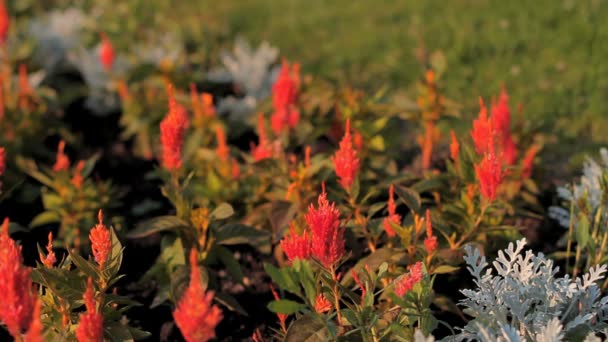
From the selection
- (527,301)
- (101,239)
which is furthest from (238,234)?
(527,301)

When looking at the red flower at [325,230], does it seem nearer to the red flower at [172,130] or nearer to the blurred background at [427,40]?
the red flower at [172,130]

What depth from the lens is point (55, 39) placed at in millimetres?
6289

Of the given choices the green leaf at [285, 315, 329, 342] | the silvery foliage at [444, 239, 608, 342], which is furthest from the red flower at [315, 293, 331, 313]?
the silvery foliage at [444, 239, 608, 342]

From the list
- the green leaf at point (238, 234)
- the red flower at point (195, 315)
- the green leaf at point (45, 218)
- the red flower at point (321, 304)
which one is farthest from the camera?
the green leaf at point (45, 218)

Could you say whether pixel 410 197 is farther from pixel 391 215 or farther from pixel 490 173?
pixel 490 173

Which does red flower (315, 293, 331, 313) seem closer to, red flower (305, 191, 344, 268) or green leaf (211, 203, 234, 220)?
red flower (305, 191, 344, 268)

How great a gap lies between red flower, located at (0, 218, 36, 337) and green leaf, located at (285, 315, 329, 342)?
87 cm

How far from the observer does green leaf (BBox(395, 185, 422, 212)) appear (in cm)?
335

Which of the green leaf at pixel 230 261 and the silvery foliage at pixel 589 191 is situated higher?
the silvery foliage at pixel 589 191

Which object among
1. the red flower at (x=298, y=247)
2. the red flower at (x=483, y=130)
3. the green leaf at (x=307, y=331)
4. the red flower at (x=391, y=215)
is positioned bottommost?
the green leaf at (x=307, y=331)

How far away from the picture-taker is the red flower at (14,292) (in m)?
2.14

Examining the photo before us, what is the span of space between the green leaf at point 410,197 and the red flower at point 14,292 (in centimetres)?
166

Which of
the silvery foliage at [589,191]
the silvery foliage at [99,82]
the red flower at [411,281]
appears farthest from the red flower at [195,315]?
the silvery foliage at [99,82]

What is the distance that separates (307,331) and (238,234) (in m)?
0.87
